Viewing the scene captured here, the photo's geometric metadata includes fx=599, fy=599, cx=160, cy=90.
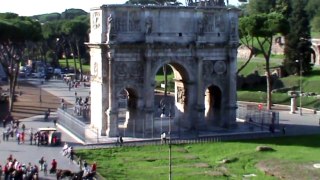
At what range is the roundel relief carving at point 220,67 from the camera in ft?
161

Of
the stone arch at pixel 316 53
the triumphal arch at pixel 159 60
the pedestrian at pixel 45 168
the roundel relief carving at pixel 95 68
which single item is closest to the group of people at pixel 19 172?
the pedestrian at pixel 45 168

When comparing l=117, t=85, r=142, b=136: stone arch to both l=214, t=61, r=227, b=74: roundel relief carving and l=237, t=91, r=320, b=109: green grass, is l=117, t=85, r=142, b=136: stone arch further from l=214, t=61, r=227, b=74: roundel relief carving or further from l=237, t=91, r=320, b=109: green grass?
l=237, t=91, r=320, b=109: green grass

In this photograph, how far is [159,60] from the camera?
154ft

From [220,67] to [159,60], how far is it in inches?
219

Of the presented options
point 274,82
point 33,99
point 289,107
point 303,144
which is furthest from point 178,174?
point 274,82

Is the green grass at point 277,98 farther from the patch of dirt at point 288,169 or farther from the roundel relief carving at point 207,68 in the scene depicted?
the patch of dirt at point 288,169

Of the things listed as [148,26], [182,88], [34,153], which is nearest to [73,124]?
[34,153]

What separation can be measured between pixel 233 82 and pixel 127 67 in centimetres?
921

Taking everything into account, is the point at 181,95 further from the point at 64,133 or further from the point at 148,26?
the point at 64,133

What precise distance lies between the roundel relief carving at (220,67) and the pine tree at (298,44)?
93.4 ft

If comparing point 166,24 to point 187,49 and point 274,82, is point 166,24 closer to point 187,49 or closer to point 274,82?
point 187,49

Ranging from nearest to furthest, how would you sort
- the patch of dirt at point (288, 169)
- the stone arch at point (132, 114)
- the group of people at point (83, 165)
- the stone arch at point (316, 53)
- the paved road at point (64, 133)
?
1. the group of people at point (83, 165)
2. the patch of dirt at point (288, 169)
3. the paved road at point (64, 133)
4. the stone arch at point (132, 114)
5. the stone arch at point (316, 53)

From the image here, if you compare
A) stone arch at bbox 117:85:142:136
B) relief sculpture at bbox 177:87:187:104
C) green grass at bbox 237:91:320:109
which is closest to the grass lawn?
stone arch at bbox 117:85:142:136

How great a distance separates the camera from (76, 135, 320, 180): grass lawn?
34406 mm
